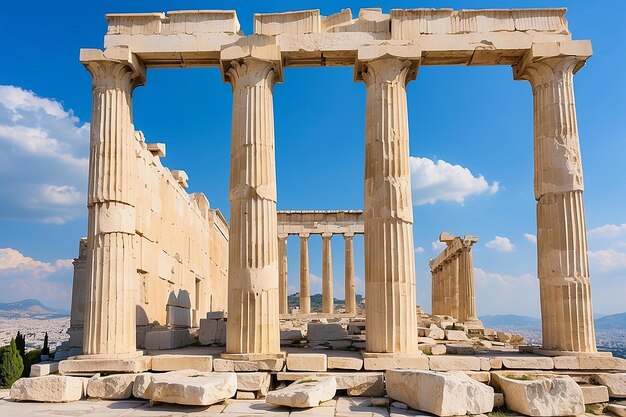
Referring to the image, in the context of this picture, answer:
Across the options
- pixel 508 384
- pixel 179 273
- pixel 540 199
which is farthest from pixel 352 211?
pixel 508 384

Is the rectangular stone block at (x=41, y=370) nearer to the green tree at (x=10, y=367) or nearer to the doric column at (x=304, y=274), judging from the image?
the green tree at (x=10, y=367)

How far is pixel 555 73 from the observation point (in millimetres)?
15828

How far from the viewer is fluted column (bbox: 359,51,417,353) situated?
14.7 metres

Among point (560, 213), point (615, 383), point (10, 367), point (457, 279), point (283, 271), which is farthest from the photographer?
point (283, 271)

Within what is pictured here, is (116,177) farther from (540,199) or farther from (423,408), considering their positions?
(540,199)

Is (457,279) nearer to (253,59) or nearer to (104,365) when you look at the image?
(253,59)

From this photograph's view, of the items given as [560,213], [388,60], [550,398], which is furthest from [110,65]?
[550,398]

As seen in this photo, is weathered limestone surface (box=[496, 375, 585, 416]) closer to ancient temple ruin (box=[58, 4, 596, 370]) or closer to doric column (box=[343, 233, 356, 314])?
ancient temple ruin (box=[58, 4, 596, 370])

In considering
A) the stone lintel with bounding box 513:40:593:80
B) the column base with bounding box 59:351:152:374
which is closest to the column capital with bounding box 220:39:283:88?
the stone lintel with bounding box 513:40:593:80

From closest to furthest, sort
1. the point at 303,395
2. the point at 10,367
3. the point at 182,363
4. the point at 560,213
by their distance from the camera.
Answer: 1. the point at 303,395
2. the point at 182,363
3. the point at 560,213
4. the point at 10,367

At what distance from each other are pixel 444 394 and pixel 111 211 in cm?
901

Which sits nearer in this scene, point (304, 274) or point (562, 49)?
point (562, 49)

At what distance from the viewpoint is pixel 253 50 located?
51.1ft

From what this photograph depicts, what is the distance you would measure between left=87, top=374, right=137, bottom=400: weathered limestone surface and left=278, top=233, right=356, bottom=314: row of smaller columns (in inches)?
1111
